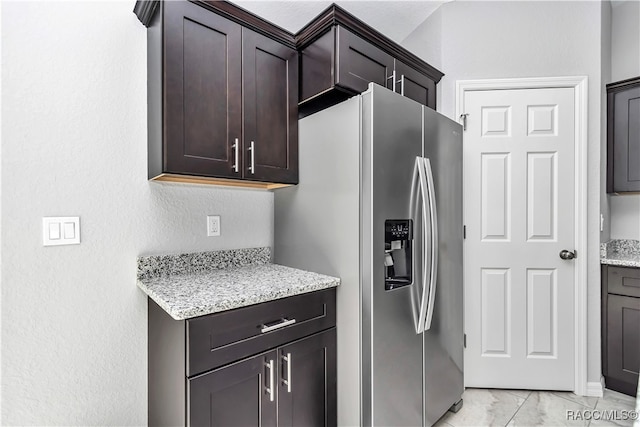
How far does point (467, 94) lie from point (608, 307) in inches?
68.9

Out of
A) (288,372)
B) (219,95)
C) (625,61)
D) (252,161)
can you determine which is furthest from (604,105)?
(288,372)

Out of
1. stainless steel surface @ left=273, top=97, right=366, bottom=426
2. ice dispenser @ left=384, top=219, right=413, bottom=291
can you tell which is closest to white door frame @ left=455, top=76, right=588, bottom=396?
ice dispenser @ left=384, top=219, right=413, bottom=291

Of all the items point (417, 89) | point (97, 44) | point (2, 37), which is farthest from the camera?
point (417, 89)

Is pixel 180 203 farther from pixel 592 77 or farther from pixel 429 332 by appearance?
pixel 592 77

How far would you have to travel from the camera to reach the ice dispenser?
62.0 inches

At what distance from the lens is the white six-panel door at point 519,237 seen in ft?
7.34

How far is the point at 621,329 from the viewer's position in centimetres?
216

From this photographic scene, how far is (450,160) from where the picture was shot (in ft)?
6.36

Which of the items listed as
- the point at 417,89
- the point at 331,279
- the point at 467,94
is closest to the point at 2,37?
the point at 331,279

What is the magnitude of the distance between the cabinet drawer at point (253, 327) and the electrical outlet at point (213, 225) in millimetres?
662

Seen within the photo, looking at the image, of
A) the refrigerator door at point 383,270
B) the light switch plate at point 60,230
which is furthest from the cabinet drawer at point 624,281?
the light switch plate at point 60,230

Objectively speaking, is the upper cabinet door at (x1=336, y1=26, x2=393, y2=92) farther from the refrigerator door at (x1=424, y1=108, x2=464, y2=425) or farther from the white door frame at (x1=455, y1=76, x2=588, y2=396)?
the white door frame at (x1=455, y1=76, x2=588, y2=396)

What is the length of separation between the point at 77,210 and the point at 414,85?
1.98 m

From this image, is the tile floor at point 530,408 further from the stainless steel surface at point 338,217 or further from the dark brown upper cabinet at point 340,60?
the dark brown upper cabinet at point 340,60
